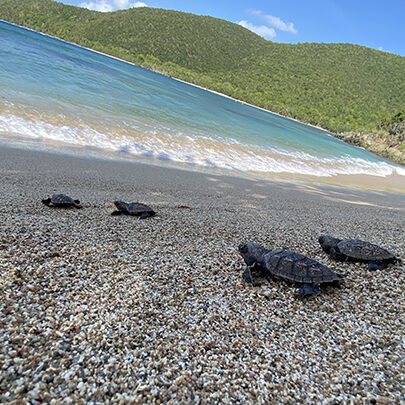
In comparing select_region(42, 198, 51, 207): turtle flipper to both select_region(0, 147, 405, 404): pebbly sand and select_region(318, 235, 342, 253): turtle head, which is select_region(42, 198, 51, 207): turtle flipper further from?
select_region(318, 235, 342, 253): turtle head

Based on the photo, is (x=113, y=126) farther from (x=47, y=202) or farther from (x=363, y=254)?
(x=363, y=254)

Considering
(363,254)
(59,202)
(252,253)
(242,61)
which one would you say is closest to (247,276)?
(252,253)

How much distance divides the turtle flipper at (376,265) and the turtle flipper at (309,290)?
1279 millimetres

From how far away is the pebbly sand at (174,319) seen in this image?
2.00 meters

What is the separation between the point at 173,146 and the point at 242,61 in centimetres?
9754

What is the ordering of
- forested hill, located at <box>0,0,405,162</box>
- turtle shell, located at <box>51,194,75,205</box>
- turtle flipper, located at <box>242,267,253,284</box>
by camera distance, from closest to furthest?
1. turtle flipper, located at <box>242,267,253,284</box>
2. turtle shell, located at <box>51,194,75,205</box>
3. forested hill, located at <box>0,0,405,162</box>

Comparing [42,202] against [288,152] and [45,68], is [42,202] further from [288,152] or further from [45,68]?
[45,68]

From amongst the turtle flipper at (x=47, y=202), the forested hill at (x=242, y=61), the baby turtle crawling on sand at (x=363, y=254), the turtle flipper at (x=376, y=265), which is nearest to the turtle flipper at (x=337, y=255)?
the baby turtle crawling on sand at (x=363, y=254)

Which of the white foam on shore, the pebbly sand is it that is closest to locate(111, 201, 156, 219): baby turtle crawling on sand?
the pebbly sand

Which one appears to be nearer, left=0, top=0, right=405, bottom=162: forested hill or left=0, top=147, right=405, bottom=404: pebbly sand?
left=0, top=147, right=405, bottom=404: pebbly sand

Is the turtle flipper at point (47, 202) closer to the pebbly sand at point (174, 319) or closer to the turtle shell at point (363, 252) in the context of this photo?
the pebbly sand at point (174, 319)

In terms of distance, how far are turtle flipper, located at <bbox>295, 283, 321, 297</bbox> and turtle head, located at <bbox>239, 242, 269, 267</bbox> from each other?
60 centimetres

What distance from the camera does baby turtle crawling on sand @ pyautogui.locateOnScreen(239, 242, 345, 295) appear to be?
10.7ft

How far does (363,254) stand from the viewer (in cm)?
406
